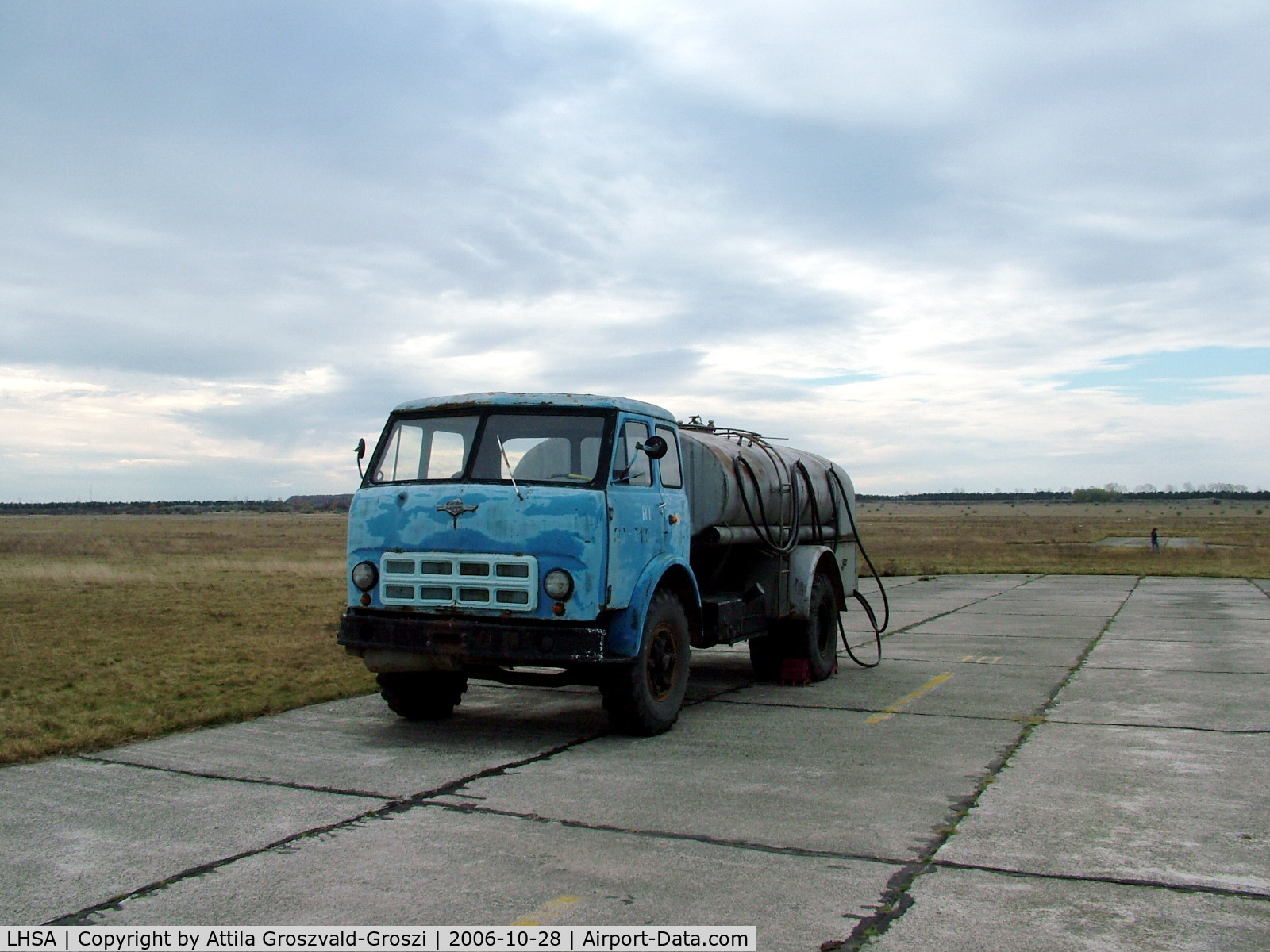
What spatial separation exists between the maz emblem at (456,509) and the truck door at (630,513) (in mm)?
1006

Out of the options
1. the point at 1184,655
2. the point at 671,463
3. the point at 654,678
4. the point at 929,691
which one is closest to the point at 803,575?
the point at 929,691

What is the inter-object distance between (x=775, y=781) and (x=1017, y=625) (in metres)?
12.0

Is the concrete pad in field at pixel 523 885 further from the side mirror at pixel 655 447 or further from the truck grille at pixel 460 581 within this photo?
the side mirror at pixel 655 447

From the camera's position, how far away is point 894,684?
36.9 ft

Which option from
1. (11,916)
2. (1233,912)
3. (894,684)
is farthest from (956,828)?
(894,684)

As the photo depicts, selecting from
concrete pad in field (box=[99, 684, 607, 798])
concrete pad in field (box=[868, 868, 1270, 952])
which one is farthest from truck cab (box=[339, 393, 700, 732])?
concrete pad in field (box=[868, 868, 1270, 952])

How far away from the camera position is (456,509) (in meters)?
7.78

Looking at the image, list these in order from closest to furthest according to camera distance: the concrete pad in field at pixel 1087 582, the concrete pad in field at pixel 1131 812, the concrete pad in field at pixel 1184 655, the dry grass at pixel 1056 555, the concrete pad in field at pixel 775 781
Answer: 1. the concrete pad in field at pixel 1131 812
2. the concrete pad in field at pixel 775 781
3. the concrete pad in field at pixel 1184 655
4. the concrete pad in field at pixel 1087 582
5. the dry grass at pixel 1056 555

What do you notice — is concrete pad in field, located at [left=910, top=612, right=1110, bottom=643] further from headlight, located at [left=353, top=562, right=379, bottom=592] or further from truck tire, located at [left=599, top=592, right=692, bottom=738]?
headlight, located at [left=353, top=562, right=379, bottom=592]

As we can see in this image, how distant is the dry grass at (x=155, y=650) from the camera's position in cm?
876

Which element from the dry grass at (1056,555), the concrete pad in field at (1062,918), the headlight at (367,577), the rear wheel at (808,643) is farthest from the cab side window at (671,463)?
the dry grass at (1056,555)

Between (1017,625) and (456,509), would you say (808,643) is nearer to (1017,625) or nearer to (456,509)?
(456,509)

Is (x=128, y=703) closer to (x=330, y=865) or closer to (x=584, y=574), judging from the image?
(x=584, y=574)

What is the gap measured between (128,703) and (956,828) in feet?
23.6
